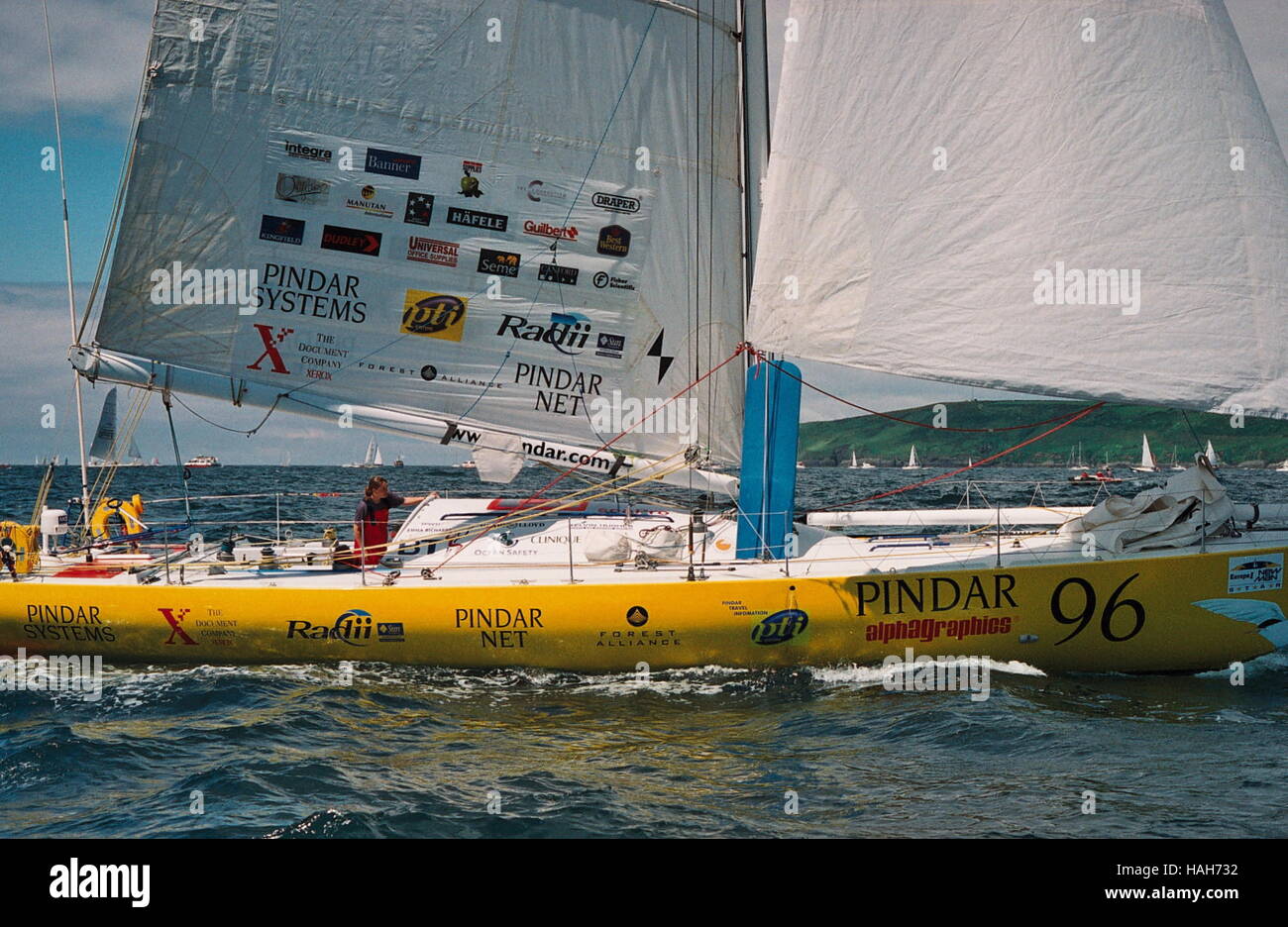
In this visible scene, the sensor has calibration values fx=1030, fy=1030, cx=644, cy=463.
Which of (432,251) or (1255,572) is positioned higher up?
(432,251)

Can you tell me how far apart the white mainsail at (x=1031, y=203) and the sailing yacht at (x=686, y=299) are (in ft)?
0.10

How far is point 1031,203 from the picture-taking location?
9.48 metres

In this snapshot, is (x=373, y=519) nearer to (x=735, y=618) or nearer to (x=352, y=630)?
(x=352, y=630)

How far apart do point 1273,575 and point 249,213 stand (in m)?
11.2

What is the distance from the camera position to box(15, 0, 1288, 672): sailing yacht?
30.8ft

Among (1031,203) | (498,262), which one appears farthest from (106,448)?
(1031,203)

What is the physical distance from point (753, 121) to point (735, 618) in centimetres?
584

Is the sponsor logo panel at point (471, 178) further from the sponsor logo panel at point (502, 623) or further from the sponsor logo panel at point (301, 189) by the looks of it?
the sponsor logo panel at point (502, 623)

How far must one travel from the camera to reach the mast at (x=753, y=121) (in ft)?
38.8

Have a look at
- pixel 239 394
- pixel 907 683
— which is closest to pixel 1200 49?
pixel 907 683

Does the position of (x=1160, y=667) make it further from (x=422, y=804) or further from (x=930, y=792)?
(x=422, y=804)

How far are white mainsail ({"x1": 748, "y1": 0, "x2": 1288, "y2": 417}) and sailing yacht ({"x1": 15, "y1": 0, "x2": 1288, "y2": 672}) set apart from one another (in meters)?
0.03

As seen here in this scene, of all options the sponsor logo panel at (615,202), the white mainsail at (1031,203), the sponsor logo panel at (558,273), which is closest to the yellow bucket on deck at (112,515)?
the sponsor logo panel at (558,273)

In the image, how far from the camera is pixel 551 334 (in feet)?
39.6
